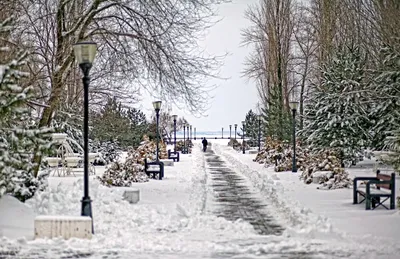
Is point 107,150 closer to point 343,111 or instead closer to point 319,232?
point 343,111

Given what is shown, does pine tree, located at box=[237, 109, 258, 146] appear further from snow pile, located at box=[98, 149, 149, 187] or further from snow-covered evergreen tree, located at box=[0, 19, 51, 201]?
snow-covered evergreen tree, located at box=[0, 19, 51, 201]

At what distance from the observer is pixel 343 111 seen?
28641 mm

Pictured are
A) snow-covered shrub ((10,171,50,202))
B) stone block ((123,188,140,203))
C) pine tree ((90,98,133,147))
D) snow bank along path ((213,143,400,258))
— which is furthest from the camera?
pine tree ((90,98,133,147))

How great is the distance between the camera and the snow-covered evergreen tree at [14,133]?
10.9 m

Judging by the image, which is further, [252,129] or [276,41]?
[252,129]

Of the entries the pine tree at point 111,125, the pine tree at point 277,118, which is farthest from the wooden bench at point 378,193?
the pine tree at point 277,118

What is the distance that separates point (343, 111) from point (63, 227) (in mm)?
20867

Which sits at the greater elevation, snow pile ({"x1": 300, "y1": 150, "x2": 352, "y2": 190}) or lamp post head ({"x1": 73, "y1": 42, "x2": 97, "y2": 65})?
lamp post head ({"x1": 73, "y1": 42, "x2": 97, "y2": 65})

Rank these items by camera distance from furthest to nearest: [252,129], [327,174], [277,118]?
[252,129] < [277,118] < [327,174]

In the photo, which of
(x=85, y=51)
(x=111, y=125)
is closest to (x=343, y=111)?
(x=111, y=125)

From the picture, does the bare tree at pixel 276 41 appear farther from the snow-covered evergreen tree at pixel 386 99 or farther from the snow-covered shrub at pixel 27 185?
the snow-covered shrub at pixel 27 185

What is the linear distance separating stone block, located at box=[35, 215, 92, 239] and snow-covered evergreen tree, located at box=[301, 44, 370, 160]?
19.6 m

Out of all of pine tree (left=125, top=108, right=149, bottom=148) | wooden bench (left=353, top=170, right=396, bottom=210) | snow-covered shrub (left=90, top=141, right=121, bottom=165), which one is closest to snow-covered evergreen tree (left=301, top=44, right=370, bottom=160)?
snow-covered shrub (left=90, top=141, right=121, bottom=165)

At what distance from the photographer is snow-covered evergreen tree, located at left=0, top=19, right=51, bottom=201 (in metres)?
10.9
